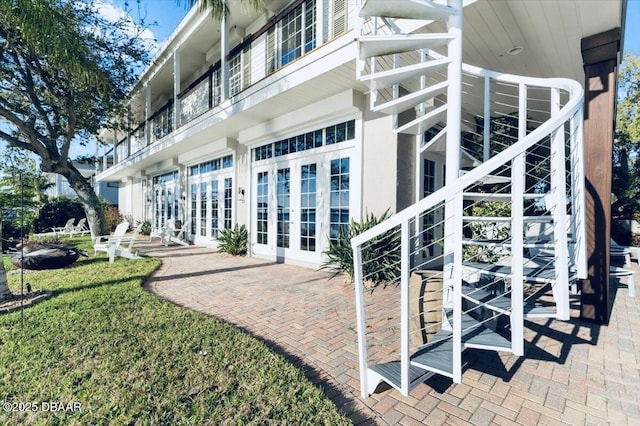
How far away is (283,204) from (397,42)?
5015mm

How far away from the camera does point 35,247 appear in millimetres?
6629

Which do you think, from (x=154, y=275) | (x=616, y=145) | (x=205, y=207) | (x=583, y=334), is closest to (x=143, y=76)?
(x=205, y=207)

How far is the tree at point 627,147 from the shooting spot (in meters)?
10.9

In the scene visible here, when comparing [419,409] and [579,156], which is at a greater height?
[579,156]

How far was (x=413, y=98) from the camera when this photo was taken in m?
3.34

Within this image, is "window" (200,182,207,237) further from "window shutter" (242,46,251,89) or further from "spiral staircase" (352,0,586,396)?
"spiral staircase" (352,0,586,396)

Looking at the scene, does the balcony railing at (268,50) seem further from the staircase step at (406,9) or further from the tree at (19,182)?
the tree at (19,182)

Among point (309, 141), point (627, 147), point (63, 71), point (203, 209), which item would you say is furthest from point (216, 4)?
point (627, 147)

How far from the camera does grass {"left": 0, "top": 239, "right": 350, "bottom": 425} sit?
1991 millimetres

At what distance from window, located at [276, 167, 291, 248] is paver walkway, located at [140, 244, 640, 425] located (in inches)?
105

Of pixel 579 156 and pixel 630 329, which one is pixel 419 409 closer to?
pixel 579 156

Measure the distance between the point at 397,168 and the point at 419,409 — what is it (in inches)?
160

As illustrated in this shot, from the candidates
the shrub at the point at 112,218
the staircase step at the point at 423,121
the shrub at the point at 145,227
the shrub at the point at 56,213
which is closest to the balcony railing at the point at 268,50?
the staircase step at the point at 423,121

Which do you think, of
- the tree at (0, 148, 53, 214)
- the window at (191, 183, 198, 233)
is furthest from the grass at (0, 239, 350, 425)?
the window at (191, 183, 198, 233)
